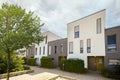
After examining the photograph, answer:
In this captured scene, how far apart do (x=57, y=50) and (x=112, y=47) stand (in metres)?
13.0

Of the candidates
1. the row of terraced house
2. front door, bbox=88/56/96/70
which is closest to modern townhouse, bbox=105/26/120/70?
the row of terraced house

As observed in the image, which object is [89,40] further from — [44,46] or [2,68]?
[44,46]

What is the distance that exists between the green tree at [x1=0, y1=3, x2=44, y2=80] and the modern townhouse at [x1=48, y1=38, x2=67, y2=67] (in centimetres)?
1686

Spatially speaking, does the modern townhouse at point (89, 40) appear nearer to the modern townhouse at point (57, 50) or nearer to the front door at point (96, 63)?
the front door at point (96, 63)

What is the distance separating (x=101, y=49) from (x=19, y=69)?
1096 cm

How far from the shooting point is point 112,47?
757 inches

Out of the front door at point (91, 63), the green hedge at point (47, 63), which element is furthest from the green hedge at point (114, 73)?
the green hedge at point (47, 63)

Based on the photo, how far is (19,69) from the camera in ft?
59.1

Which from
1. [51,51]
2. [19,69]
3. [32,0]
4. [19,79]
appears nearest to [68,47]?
[51,51]

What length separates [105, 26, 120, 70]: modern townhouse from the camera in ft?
61.0

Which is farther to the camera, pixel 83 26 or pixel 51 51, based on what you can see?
pixel 51 51

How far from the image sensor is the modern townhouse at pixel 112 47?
1858 centimetres

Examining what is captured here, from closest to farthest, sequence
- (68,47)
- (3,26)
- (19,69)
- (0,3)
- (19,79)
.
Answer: (3,26) → (0,3) → (19,79) → (19,69) → (68,47)

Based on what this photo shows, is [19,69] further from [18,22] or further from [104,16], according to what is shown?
[104,16]
